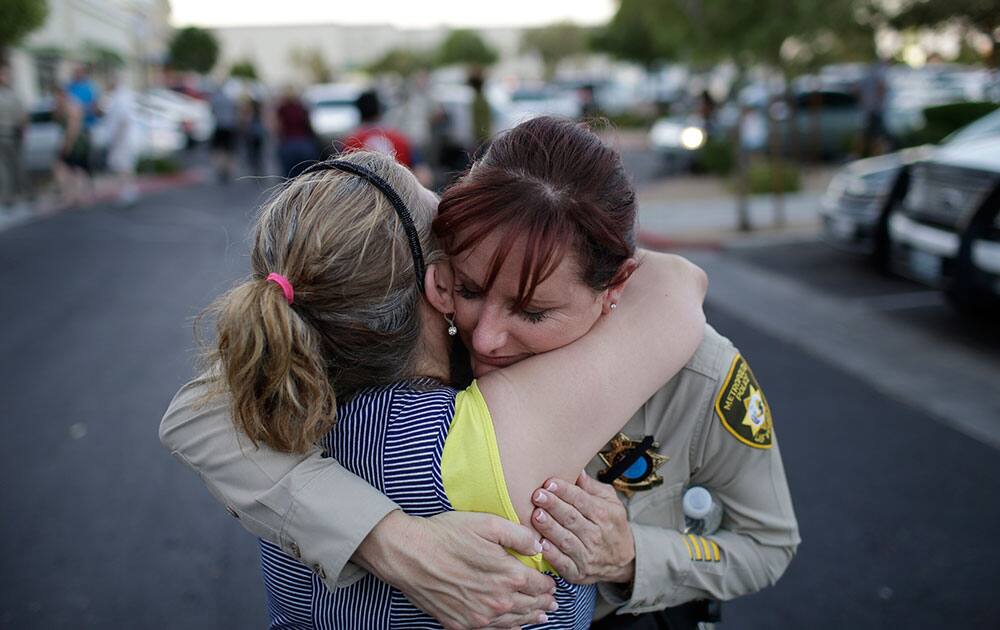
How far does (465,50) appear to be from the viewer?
7388cm

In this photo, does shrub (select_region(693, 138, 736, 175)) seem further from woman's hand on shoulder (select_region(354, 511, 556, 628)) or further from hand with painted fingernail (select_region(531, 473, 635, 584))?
woman's hand on shoulder (select_region(354, 511, 556, 628))

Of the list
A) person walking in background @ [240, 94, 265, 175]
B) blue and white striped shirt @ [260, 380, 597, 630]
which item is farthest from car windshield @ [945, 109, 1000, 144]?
person walking in background @ [240, 94, 265, 175]

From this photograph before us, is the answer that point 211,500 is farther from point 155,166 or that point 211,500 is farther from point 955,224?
point 155,166

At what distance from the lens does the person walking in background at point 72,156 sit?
44.7ft

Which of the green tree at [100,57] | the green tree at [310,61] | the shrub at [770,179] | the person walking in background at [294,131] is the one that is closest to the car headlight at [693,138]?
the shrub at [770,179]

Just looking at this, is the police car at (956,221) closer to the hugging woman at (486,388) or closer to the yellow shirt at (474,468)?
the hugging woman at (486,388)

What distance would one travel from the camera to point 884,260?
7.43m

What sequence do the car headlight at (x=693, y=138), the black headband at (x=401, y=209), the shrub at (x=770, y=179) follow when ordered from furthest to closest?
the car headlight at (x=693, y=138) < the shrub at (x=770, y=179) < the black headband at (x=401, y=209)

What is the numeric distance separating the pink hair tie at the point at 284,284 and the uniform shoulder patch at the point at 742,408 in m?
0.76

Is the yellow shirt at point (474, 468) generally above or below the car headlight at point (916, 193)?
above

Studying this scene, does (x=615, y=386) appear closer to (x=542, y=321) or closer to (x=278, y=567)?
(x=542, y=321)

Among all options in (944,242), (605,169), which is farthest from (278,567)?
(944,242)

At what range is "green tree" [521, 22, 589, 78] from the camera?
68312 millimetres

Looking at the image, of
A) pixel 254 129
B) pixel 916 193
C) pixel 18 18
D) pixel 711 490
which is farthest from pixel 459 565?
pixel 18 18
